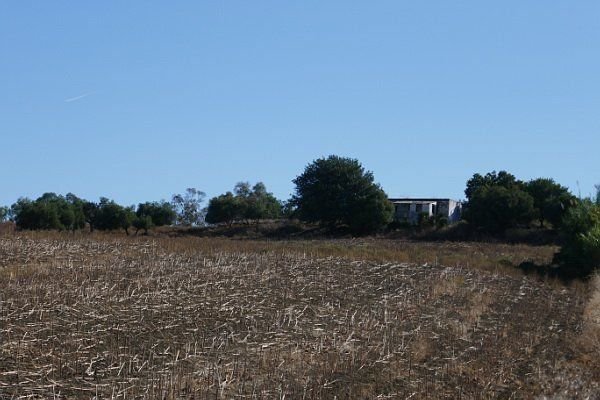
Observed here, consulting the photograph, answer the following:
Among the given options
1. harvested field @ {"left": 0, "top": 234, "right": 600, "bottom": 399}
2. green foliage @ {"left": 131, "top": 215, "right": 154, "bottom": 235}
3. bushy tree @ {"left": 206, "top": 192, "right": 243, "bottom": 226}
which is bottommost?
harvested field @ {"left": 0, "top": 234, "right": 600, "bottom": 399}

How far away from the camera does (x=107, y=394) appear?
10766 millimetres

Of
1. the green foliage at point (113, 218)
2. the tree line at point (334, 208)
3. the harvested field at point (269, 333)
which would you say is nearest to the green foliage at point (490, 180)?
the tree line at point (334, 208)

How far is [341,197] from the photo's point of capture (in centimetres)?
8325

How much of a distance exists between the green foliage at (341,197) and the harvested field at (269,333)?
163 feet

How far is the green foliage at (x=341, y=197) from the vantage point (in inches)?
3177

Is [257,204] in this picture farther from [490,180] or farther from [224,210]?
[490,180]

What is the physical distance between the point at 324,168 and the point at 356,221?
865 centimetres

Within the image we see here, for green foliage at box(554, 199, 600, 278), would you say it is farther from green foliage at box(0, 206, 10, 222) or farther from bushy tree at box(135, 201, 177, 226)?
green foliage at box(0, 206, 10, 222)

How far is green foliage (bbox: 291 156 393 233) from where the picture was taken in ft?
265

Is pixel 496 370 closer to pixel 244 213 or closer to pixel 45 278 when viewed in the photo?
pixel 45 278

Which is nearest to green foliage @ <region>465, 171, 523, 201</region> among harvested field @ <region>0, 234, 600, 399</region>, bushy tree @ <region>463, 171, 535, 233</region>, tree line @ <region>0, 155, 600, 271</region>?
tree line @ <region>0, 155, 600, 271</region>

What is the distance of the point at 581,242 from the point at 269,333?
27.5 metres

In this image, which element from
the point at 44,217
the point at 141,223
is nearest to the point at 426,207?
the point at 141,223

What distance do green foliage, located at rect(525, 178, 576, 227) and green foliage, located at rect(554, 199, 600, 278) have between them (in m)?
22.2
